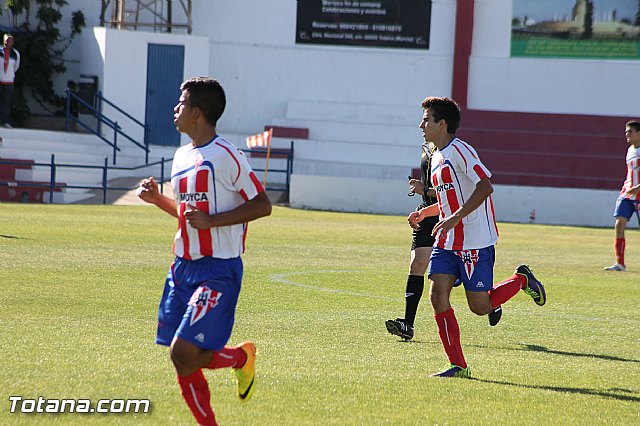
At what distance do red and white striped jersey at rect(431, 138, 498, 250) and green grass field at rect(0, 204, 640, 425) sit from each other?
96 cm

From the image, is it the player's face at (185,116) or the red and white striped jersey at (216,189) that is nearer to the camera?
the red and white striped jersey at (216,189)

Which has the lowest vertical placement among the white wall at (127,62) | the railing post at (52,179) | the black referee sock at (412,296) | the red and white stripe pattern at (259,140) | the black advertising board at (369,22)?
the railing post at (52,179)

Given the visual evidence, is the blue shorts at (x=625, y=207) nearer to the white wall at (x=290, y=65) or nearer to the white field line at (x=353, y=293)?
the white field line at (x=353, y=293)

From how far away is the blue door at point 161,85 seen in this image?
36.8 meters

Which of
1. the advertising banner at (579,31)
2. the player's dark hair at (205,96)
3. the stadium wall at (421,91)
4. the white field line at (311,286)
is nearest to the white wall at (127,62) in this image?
the stadium wall at (421,91)

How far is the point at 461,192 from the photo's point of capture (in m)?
8.16

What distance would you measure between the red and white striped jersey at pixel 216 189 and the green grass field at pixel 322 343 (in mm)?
1002

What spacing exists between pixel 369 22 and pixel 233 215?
111 feet

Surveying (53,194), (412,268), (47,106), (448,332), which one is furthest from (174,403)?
(47,106)

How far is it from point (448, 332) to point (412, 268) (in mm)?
2026

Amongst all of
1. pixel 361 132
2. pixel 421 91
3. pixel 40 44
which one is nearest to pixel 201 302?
pixel 361 132

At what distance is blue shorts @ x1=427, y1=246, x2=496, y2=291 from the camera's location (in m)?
8.09

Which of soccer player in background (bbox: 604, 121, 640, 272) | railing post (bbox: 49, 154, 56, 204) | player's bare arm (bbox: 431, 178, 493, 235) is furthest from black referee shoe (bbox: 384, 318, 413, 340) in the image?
railing post (bbox: 49, 154, 56, 204)

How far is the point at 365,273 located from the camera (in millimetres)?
15406
